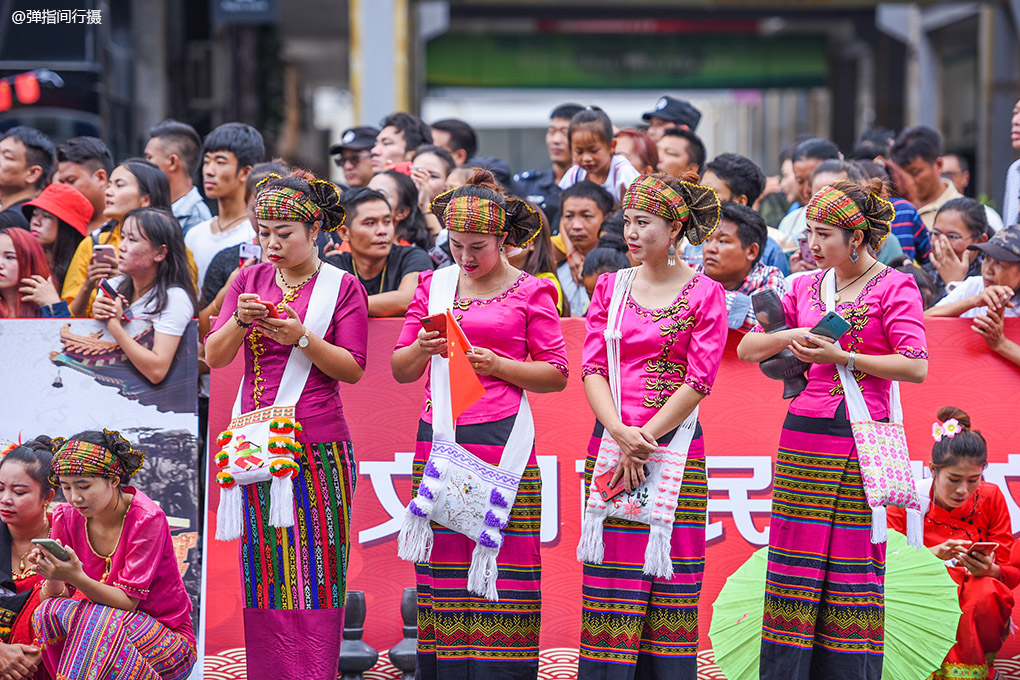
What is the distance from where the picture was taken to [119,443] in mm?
4039

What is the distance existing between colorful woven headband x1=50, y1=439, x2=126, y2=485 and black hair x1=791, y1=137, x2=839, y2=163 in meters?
4.34

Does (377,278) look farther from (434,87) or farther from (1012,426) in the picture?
(434,87)

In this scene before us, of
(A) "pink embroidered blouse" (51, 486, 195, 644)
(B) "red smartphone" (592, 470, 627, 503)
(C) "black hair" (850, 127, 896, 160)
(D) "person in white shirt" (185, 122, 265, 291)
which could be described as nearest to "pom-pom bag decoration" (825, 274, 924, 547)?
(B) "red smartphone" (592, 470, 627, 503)

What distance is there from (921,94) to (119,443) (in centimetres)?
1191

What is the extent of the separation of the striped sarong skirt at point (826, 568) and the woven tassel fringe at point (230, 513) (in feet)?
6.24

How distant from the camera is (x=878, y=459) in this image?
3.97 metres

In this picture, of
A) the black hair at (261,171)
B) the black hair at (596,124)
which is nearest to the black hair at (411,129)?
the black hair at (596,124)

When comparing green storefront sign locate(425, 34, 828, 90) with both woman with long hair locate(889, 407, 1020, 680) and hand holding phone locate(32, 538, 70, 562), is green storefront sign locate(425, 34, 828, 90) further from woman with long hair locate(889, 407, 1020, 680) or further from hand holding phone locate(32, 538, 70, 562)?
hand holding phone locate(32, 538, 70, 562)

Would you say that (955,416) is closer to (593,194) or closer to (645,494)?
(645,494)

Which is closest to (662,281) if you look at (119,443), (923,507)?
(923,507)

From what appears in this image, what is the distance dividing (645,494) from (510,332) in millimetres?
696

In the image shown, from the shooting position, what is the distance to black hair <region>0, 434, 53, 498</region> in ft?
14.2

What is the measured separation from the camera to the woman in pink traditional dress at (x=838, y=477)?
4027 millimetres

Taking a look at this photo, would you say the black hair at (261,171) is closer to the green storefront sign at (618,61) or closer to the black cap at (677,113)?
the black cap at (677,113)
